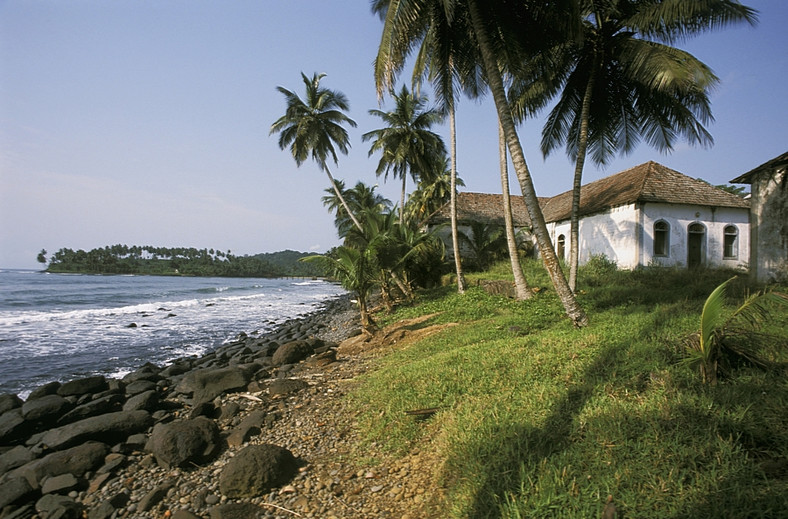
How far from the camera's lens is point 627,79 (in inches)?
469

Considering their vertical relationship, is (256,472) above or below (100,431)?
above

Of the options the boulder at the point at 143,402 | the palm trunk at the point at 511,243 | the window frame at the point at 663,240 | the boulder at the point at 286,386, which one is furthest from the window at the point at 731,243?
the boulder at the point at 143,402

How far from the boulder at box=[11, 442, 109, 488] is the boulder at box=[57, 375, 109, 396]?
11.2 feet

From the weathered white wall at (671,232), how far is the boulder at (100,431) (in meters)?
17.9

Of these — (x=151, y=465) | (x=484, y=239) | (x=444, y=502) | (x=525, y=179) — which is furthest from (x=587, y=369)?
(x=484, y=239)

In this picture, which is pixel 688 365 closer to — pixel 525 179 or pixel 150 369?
pixel 525 179

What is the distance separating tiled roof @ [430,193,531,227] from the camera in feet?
82.8

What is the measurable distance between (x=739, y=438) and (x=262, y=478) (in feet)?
13.1

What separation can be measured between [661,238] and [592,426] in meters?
17.2

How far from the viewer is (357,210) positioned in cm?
4112

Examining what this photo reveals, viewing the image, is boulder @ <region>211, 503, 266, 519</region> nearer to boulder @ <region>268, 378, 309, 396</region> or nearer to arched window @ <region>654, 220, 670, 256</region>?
boulder @ <region>268, 378, 309, 396</region>

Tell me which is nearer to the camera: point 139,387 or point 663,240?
point 139,387

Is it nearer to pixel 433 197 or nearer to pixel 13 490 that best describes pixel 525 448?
pixel 13 490

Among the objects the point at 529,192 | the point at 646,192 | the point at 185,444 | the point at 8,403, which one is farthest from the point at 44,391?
the point at 646,192
